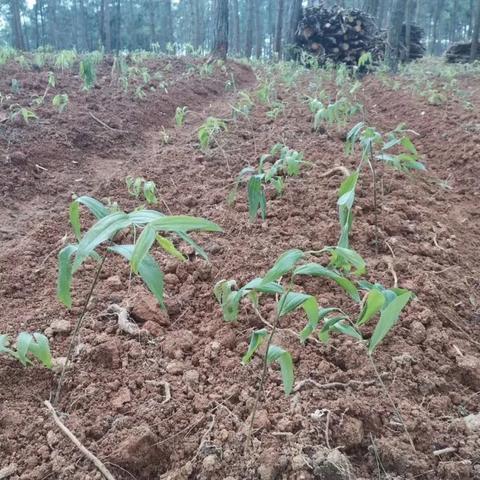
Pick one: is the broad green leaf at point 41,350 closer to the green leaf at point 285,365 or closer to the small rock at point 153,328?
the small rock at point 153,328

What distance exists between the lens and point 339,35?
10680 mm

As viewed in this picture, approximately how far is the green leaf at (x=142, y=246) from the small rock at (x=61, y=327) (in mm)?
929

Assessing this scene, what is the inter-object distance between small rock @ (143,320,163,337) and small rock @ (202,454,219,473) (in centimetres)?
54

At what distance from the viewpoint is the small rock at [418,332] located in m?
1.55

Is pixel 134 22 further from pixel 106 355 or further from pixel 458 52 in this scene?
pixel 106 355

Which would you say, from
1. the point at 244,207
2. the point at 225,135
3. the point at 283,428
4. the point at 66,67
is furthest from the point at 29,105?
the point at 283,428

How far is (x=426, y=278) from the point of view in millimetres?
1874

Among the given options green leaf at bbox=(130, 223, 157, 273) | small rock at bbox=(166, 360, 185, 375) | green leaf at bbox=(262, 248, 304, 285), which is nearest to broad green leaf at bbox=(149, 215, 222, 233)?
green leaf at bbox=(130, 223, 157, 273)

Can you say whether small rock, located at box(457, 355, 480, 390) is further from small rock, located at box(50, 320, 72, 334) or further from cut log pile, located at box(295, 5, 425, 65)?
cut log pile, located at box(295, 5, 425, 65)

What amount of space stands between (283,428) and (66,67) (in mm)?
6766

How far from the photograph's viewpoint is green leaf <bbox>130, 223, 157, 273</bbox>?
30.8 inches

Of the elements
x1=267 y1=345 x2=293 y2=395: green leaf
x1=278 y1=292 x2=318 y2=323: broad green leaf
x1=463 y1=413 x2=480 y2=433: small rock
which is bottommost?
x1=463 y1=413 x2=480 y2=433: small rock

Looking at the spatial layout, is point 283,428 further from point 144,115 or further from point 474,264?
point 144,115

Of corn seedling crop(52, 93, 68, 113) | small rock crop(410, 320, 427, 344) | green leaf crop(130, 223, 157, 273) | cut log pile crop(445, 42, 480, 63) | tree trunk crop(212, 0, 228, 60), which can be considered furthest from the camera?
cut log pile crop(445, 42, 480, 63)
